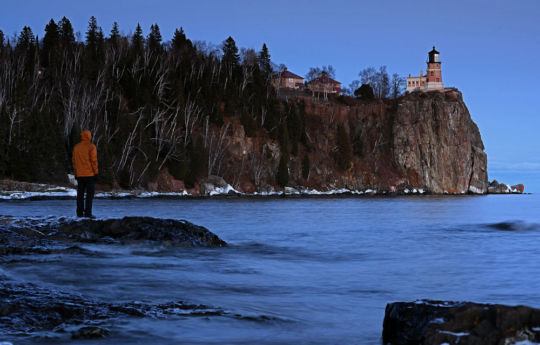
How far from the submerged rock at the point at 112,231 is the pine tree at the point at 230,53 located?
268 ft

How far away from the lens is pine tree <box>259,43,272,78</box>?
9894 cm

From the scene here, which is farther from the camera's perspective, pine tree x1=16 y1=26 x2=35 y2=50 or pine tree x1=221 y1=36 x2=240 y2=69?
pine tree x1=221 y1=36 x2=240 y2=69

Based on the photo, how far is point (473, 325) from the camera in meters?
3.53

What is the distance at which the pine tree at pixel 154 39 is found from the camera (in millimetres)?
83512

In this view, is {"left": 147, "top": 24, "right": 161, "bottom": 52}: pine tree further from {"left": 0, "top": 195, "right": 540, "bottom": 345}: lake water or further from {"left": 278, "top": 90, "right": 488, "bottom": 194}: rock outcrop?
{"left": 0, "top": 195, "right": 540, "bottom": 345}: lake water

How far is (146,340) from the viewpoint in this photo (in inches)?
157

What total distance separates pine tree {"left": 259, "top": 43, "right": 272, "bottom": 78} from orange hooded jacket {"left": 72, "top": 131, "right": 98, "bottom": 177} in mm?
85389

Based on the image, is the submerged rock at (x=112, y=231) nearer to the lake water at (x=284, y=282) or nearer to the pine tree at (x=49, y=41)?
the lake water at (x=284, y=282)

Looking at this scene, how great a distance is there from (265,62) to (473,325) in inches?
3938

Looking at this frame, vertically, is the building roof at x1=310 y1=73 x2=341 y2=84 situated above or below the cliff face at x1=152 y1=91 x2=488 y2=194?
above

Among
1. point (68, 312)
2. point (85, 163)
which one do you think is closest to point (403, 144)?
point (85, 163)

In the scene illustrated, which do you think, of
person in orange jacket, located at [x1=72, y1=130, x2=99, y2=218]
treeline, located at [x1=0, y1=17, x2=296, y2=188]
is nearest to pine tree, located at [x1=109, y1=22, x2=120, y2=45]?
treeline, located at [x1=0, y1=17, x2=296, y2=188]

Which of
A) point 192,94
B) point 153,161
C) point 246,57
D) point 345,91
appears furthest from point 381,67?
point 153,161

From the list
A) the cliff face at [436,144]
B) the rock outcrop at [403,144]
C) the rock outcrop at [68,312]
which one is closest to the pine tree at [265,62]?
the rock outcrop at [403,144]
